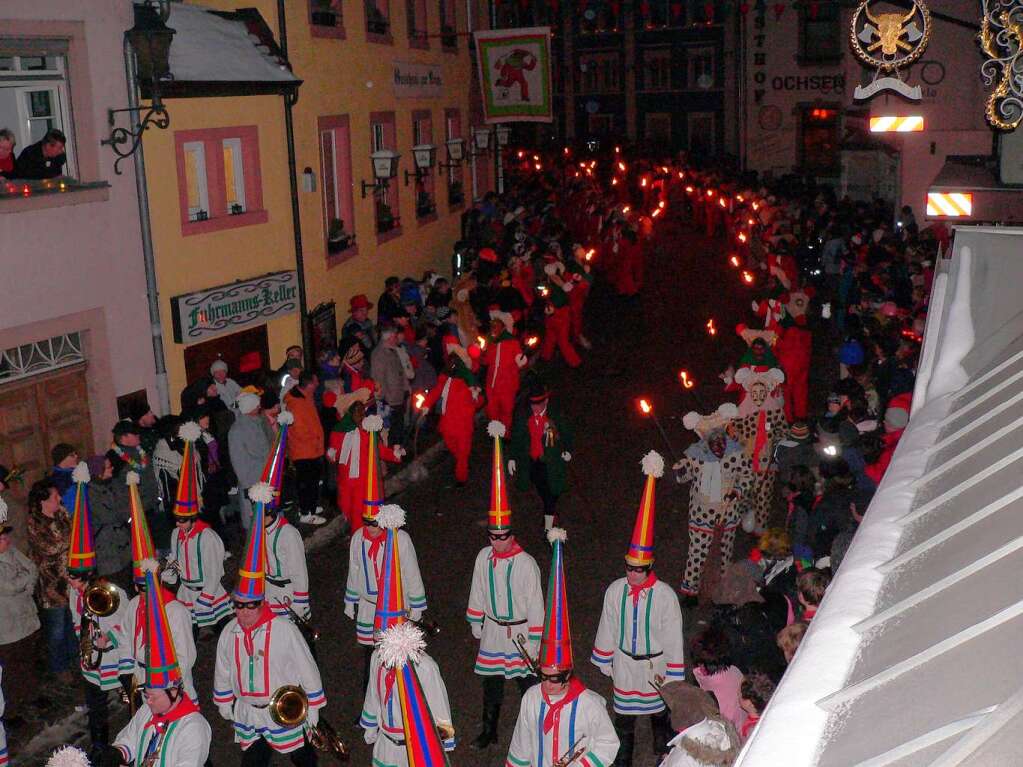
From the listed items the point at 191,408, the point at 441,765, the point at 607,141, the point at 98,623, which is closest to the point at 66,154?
the point at 191,408

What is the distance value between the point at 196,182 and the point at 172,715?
29.5ft

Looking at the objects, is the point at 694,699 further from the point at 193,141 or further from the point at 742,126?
the point at 742,126

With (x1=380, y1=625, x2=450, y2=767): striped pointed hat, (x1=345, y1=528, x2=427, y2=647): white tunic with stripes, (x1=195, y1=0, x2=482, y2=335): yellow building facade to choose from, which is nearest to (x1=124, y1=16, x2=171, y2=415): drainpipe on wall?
(x1=195, y1=0, x2=482, y2=335): yellow building facade

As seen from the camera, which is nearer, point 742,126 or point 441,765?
point 441,765

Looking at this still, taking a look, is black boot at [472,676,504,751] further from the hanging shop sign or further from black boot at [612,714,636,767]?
the hanging shop sign

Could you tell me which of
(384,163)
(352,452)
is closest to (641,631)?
(352,452)

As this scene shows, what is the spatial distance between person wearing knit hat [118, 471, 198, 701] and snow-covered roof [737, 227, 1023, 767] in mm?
4556

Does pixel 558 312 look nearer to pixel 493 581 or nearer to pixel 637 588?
pixel 493 581

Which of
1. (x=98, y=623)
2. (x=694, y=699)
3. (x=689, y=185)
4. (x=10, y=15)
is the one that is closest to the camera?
(x=694, y=699)

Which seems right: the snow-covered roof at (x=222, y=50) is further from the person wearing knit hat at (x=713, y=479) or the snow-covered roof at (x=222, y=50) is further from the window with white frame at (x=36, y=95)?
the person wearing knit hat at (x=713, y=479)

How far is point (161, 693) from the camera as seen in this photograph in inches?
248

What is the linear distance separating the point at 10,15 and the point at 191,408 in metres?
4.05

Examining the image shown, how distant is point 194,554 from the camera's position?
887 centimetres

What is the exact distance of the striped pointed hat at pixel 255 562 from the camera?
7180mm
